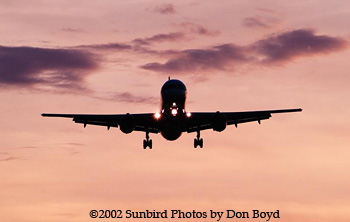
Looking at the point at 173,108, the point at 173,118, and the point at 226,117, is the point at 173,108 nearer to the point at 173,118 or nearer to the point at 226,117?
the point at 173,118

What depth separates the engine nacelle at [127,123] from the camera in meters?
62.2

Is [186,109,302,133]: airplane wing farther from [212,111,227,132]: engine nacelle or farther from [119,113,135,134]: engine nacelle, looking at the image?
[119,113,135,134]: engine nacelle

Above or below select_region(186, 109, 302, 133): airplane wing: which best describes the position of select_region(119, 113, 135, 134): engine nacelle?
below

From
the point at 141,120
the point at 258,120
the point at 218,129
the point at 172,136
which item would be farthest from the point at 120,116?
the point at 258,120

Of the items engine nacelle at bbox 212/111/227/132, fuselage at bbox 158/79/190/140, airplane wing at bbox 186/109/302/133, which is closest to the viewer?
engine nacelle at bbox 212/111/227/132

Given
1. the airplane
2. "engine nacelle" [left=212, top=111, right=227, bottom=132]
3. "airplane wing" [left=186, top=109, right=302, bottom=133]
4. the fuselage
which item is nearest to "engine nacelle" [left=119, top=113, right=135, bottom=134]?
the airplane

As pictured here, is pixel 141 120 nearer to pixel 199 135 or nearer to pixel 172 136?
pixel 172 136

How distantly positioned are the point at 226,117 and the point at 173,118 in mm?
6347

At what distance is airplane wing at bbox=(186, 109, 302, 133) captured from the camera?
213 feet

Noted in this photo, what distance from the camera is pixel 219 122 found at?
6309 cm

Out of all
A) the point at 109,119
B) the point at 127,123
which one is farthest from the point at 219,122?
the point at 109,119

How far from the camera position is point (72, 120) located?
67875 mm

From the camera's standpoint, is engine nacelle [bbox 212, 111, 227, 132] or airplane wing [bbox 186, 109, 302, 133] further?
airplane wing [bbox 186, 109, 302, 133]

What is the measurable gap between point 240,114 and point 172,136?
7.95m
